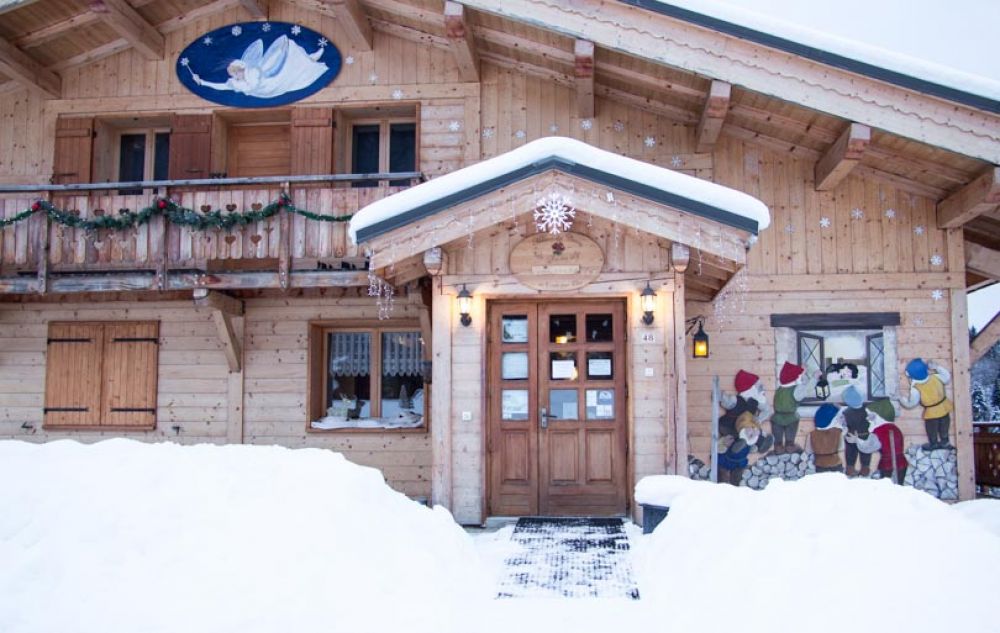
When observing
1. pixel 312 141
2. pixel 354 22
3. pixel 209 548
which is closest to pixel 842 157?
pixel 354 22

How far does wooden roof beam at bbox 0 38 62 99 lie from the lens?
11.0 m

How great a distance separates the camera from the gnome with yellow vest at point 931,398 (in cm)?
995

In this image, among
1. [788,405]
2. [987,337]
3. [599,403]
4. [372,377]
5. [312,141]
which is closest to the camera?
[599,403]

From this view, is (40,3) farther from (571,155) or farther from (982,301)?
(982,301)

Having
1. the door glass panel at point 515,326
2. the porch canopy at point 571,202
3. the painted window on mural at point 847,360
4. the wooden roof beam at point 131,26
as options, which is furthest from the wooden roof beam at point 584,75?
the wooden roof beam at point 131,26

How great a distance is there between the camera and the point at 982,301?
5469 centimetres

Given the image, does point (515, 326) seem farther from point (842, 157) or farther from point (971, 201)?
point (971, 201)

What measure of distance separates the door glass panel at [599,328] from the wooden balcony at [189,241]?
9.87 ft

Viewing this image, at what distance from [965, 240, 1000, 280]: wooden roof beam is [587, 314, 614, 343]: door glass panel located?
4943 millimetres

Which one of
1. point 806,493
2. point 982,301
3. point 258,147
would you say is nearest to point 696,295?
point 806,493

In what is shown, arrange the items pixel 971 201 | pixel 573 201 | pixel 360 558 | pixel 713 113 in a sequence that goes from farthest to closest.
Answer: pixel 713 113 → pixel 971 201 → pixel 573 201 → pixel 360 558

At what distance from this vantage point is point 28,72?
11.2m

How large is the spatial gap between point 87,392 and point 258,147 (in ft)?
13.9

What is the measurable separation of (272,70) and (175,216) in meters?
2.70
